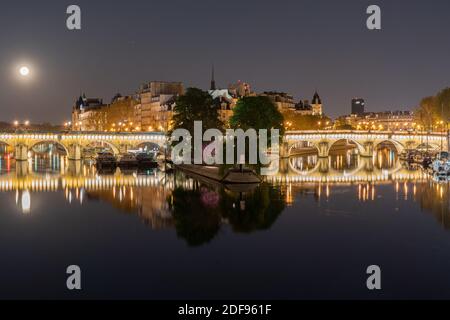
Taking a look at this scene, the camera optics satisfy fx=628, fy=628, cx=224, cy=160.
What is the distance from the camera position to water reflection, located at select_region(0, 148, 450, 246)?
30234 millimetres

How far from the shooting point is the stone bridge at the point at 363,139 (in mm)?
80188

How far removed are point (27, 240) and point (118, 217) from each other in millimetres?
6586

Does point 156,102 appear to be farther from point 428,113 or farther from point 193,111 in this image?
point 193,111

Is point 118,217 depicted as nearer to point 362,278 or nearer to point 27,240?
point 27,240

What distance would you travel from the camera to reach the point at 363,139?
275 feet

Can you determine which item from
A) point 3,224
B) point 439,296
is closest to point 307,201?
point 3,224

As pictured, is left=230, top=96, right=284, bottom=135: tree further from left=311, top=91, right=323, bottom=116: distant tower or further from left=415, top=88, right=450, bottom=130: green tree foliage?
left=311, top=91, right=323, bottom=116: distant tower

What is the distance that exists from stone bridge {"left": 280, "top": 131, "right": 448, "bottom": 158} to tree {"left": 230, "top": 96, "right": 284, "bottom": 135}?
18.1 meters

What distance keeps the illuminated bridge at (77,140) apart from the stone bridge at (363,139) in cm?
1701

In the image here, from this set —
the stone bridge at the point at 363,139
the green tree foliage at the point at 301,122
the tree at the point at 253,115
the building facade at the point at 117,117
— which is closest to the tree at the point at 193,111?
the tree at the point at 253,115

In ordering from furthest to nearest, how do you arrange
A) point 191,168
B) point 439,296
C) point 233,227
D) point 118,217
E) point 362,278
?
point 191,168 → point 118,217 → point 233,227 → point 362,278 → point 439,296

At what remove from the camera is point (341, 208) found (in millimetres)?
34062

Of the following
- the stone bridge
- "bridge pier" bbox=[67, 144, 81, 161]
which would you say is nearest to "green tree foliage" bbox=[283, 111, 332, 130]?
the stone bridge

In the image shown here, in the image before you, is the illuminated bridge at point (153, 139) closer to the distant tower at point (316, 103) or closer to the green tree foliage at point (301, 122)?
the green tree foliage at point (301, 122)
